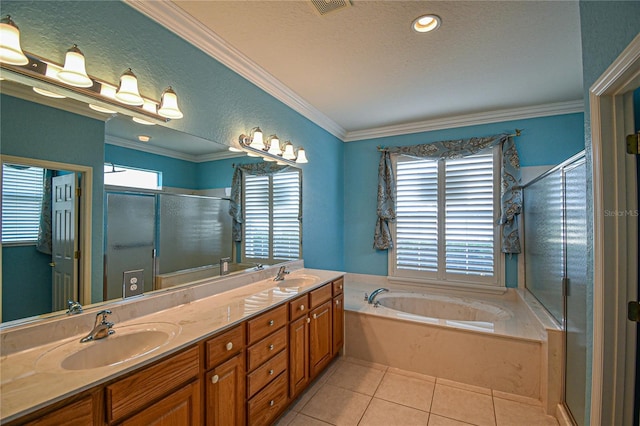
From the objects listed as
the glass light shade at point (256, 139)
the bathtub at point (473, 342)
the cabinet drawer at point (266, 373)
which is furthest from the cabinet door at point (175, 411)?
the bathtub at point (473, 342)

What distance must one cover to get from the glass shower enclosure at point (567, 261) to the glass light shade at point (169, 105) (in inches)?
93.4

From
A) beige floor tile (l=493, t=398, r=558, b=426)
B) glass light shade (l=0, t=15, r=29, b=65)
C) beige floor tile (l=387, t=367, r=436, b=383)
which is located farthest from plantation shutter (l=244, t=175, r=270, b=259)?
beige floor tile (l=493, t=398, r=558, b=426)

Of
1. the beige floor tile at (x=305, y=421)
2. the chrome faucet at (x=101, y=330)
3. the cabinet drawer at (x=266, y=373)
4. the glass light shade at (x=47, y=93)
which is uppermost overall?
the glass light shade at (x=47, y=93)

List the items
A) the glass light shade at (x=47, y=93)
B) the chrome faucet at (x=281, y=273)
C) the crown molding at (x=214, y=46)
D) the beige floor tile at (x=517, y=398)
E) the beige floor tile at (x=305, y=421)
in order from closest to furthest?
the glass light shade at (x=47, y=93) < the crown molding at (x=214, y=46) < the beige floor tile at (x=305, y=421) < the beige floor tile at (x=517, y=398) < the chrome faucet at (x=281, y=273)

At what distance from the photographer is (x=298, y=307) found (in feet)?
6.58

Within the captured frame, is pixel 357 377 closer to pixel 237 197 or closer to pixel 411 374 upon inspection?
pixel 411 374

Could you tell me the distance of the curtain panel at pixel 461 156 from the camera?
3047 millimetres

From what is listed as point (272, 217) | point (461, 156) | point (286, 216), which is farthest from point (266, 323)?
point (461, 156)

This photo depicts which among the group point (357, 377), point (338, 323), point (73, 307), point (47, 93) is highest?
point (47, 93)

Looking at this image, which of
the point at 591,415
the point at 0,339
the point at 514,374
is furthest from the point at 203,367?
the point at 514,374

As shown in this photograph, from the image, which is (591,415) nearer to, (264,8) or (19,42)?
(264,8)

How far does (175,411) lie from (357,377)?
1727 millimetres

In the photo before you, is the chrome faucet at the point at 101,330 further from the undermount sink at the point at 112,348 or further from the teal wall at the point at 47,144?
the teal wall at the point at 47,144

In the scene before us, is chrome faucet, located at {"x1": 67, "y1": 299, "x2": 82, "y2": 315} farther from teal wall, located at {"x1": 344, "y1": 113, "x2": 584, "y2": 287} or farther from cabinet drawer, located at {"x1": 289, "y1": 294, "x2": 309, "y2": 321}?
teal wall, located at {"x1": 344, "y1": 113, "x2": 584, "y2": 287}
